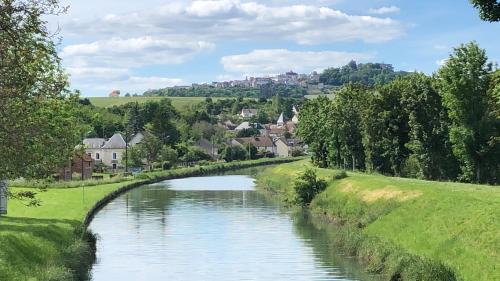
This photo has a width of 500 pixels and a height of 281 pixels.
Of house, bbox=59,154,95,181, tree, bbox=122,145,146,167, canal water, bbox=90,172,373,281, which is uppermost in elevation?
tree, bbox=122,145,146,167

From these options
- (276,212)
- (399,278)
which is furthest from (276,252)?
(276,212)

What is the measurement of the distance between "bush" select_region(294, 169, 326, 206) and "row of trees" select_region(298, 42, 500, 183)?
10369 mm

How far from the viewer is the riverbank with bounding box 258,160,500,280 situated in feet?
105

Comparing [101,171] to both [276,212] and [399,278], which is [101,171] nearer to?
[276,212]

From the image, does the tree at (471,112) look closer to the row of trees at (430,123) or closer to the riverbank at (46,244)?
the row of trees at (430,123)

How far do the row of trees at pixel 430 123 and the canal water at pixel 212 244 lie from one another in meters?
15.0

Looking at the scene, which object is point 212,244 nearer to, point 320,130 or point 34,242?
point 34,242

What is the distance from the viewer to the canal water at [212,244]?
134 feet

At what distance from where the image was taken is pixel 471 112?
2586 inches

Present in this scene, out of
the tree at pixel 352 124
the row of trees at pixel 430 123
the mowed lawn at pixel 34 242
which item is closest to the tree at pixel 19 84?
the mowed lawn at pixel 34 242

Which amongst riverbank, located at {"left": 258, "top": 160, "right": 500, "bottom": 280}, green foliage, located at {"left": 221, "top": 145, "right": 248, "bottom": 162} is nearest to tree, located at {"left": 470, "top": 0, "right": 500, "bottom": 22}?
riverbank, located at {"left": 258, "top": 160, "right": 500, "bottom": 280}

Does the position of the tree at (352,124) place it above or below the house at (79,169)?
above

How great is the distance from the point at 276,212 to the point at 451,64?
74.6 feet

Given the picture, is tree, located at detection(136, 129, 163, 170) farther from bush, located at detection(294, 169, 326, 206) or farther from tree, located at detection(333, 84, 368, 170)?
bush, located at detection(294, 169, 326, 206)
